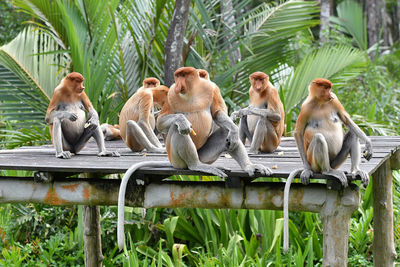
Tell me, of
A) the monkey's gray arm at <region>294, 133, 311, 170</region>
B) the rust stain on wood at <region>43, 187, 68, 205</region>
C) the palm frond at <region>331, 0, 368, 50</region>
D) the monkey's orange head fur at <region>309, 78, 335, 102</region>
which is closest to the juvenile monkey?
the rust stain on wood at <region>43, 187, 68, 205</region>

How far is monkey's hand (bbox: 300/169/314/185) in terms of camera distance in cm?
302

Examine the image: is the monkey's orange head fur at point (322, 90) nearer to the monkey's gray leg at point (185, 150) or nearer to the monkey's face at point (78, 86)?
the monkey's gray leg at point (185, 150)

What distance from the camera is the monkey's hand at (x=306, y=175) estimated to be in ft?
9.91

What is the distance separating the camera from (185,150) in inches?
127

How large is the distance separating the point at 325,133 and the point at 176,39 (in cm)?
296

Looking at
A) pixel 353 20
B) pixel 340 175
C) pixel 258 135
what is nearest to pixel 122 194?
pixel 340 175

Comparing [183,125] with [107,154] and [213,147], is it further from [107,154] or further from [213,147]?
[107,154]

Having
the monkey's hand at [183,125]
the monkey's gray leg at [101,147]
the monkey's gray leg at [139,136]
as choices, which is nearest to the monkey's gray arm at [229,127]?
the monkey's hand at [183,125]

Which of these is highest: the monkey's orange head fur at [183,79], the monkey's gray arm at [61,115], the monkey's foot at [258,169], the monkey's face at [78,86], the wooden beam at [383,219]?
the monkey's face at [78,86]

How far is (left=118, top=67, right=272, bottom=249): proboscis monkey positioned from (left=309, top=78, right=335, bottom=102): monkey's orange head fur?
49 centimetres

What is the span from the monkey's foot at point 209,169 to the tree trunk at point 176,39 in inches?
105

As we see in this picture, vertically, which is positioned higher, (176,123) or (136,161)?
(176,123)

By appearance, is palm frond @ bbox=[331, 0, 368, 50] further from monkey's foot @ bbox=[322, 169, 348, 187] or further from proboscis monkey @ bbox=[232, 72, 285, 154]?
monkey's foot @ bbox=[322, 169, 348, 187]

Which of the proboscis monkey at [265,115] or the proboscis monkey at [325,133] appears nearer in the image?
the proboscis monkey at [325,133]
